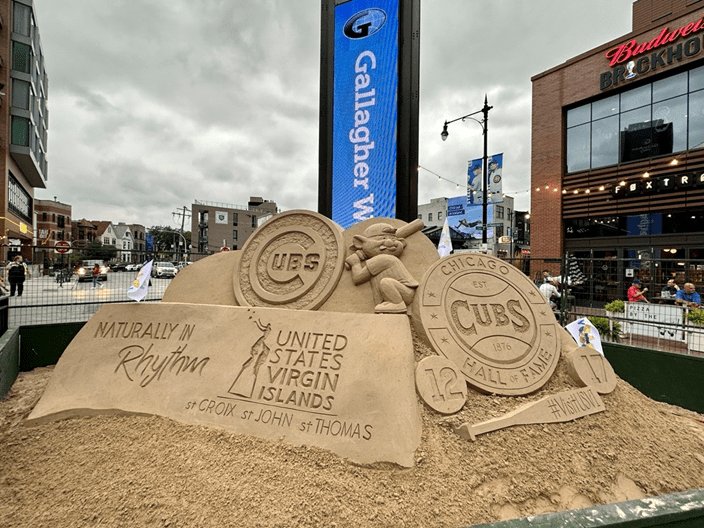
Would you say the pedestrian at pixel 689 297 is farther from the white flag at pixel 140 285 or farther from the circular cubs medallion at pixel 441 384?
the white flag at pixel 140 285

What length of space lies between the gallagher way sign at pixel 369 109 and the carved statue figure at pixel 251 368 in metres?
4.39

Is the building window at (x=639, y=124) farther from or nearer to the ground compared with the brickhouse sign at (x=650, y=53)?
nearer to the ground

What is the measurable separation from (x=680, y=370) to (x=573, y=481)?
262 cm

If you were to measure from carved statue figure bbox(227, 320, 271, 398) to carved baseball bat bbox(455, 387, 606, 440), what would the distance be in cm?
183

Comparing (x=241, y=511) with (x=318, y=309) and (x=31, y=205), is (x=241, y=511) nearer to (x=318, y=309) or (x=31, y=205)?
(x=318, y=309)

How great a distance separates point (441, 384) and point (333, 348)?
100 cm

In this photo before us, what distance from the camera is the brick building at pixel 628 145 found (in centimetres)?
1136

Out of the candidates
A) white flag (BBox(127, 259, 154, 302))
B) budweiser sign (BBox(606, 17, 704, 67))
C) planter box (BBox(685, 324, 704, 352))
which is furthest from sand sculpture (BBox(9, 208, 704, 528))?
budweiser sign (BBox(606, 17, 704, 67))

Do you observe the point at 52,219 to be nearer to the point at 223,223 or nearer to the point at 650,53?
the point at 223,223

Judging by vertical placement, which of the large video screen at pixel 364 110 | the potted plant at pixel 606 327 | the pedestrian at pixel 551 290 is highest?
the large video screen at pixel 364 110

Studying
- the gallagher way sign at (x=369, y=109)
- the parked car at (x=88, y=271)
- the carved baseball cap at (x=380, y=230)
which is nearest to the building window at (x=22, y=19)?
the parked car at (x=88, y=271)

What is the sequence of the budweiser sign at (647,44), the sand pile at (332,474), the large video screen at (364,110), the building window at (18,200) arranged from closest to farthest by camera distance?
the sand pile at (332,474) → the large video screen at (364,110) → the budweiser sign at (647,44) → the building window at (18,200)

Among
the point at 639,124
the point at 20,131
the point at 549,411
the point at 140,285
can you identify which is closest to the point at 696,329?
the point at 549,411

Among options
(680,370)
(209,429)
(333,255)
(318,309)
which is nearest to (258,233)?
(333,255)
